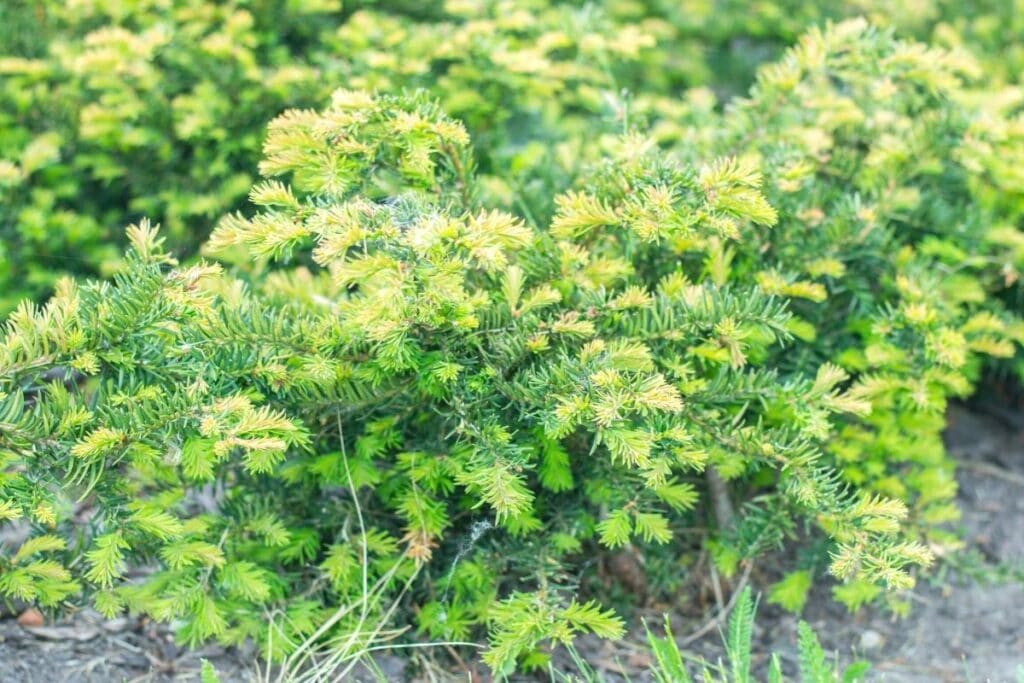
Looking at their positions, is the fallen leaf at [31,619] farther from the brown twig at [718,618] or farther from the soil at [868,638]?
the brown twig at [718,618]

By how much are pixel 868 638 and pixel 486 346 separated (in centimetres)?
124

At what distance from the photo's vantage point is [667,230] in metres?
1.87

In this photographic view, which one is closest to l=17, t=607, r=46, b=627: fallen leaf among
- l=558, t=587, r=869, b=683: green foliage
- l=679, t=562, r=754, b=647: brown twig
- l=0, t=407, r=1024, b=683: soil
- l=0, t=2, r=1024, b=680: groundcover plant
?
l=0, t=407, r=1024, b=683: soil

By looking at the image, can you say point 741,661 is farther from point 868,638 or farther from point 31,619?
point 31,619

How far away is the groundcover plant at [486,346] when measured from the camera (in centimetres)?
181

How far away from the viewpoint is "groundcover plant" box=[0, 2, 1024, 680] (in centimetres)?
181

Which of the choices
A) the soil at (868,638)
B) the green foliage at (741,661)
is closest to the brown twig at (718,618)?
the soil at (868,638)

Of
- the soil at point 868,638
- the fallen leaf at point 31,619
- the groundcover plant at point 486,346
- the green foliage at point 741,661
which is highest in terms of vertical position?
the groundcover plant at point 486,346

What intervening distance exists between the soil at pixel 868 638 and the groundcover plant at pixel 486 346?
0.12 meters

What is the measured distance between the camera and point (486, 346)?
6.54ft

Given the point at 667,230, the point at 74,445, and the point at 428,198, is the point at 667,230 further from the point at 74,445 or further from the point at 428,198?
the point at 74,445

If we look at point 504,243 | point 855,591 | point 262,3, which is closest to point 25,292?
point 262,3

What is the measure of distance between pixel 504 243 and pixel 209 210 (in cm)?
129

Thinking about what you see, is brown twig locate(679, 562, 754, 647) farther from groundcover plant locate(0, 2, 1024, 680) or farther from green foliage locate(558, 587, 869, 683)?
green foliage locate(558, 587, 869, 683)
